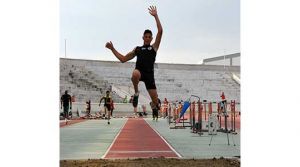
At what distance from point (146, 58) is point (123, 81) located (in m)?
2.99

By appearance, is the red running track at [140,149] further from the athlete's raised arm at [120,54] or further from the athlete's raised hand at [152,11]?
the athlete's raised hand at [152,11]

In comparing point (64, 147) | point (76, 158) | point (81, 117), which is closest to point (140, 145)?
point (64, 147)

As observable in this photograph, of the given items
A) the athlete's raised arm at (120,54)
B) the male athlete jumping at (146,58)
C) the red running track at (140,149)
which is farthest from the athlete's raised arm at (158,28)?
the red running track at (140,149)

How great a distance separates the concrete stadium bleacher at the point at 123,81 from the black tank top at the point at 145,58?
4.01ft

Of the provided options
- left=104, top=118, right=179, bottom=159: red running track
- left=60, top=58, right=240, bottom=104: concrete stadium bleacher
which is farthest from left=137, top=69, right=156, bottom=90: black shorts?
left=104, top=118, right=179, bottom=159: red running track

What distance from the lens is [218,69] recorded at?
19891 millimetres

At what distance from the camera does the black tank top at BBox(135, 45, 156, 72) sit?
246 inches

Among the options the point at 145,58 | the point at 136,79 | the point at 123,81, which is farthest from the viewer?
the point at 123,81

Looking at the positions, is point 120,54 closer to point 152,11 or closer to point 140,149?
point 152,11

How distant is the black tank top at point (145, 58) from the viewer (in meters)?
6.25

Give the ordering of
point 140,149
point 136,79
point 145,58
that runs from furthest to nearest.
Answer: point 140,149 → point 145,58 → point 136,79

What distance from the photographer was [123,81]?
9219mm

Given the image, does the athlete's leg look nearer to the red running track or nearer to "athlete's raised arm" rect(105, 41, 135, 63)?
"athlete's raised arm" rect(105, 41, 135, 63)

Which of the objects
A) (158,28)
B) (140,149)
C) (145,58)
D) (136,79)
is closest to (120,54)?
(145,58)
